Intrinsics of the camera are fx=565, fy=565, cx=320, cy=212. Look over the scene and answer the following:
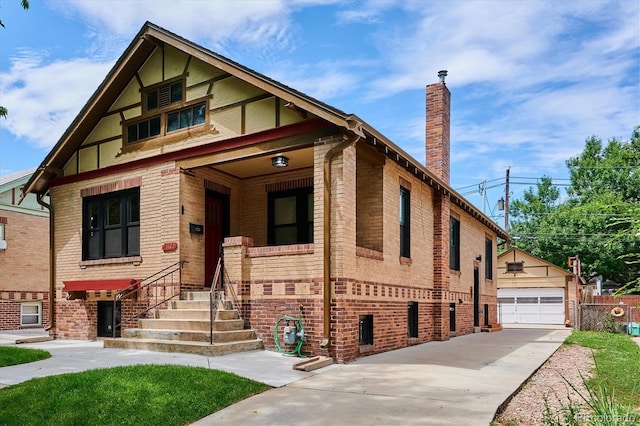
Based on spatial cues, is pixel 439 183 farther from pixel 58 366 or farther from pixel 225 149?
pixel 58 366

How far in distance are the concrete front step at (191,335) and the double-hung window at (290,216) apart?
3200 millimetres

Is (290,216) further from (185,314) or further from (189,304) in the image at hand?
(185,314)

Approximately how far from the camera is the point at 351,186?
11.0 m

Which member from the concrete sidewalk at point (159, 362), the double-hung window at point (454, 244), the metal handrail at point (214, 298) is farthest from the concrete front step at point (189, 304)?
the double-hung window at point (454, 244)

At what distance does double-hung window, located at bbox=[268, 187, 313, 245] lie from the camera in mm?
13805

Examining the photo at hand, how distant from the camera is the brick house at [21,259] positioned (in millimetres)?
21578

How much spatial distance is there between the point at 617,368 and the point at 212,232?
9.43 metres

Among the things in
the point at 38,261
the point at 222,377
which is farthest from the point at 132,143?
the point at 38,261

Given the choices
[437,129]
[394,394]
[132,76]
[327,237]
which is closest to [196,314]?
[327,237]

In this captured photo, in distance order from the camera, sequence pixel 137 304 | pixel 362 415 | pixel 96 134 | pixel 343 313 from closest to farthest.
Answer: pixel 362 415 < pixel 343 313 < pixel 137 304 < pixel 96 134

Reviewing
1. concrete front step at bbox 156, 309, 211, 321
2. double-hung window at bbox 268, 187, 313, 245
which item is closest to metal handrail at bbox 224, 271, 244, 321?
concrete front step at bbox 156, 309, 211, 321

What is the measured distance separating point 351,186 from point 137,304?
242 inches

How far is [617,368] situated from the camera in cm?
1102

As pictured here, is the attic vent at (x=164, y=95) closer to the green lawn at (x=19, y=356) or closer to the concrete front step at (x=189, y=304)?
the concrete front step at (x=189, y=304)
